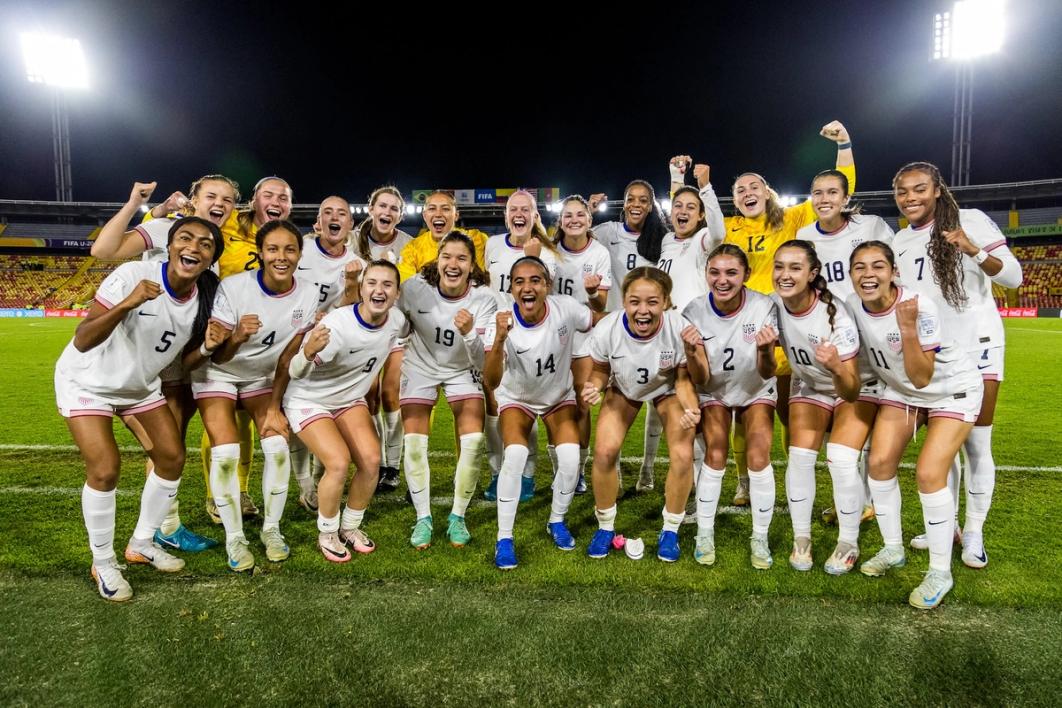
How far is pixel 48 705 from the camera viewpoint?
2.24 metres

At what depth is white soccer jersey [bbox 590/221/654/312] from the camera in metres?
5.32

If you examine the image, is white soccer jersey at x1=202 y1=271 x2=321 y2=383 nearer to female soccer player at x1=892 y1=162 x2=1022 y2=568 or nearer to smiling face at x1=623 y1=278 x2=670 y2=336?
smiling face at x1=623 y1=278 x2=670 y2=336

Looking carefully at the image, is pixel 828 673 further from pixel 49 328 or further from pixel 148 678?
pixel 49 328

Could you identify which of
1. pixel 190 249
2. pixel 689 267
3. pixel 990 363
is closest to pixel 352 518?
pixel 190 249

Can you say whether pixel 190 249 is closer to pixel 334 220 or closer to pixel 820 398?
pixel 334 220

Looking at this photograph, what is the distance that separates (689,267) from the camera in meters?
4.75

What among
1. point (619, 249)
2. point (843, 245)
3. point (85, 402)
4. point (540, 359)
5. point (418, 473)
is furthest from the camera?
point (619, 249)

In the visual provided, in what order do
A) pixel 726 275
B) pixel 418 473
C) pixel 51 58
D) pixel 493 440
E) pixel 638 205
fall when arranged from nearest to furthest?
pixel 726 275
pixel 418 473
pixel 493 440
pixel 638 205
pixel 51 58

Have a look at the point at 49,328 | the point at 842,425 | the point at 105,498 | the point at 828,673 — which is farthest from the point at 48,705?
the point at 49,328

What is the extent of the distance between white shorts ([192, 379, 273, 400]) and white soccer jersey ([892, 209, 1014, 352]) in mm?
3912

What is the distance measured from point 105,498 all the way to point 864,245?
161 inches

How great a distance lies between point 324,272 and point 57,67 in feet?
121

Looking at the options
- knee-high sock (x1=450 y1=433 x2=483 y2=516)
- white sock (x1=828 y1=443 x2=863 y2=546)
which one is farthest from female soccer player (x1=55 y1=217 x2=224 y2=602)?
white sock (x1=828 y1=443 x2=863 y2=546)

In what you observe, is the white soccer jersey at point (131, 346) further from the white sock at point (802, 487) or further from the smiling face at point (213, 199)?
the white sock at point (802, 487)
